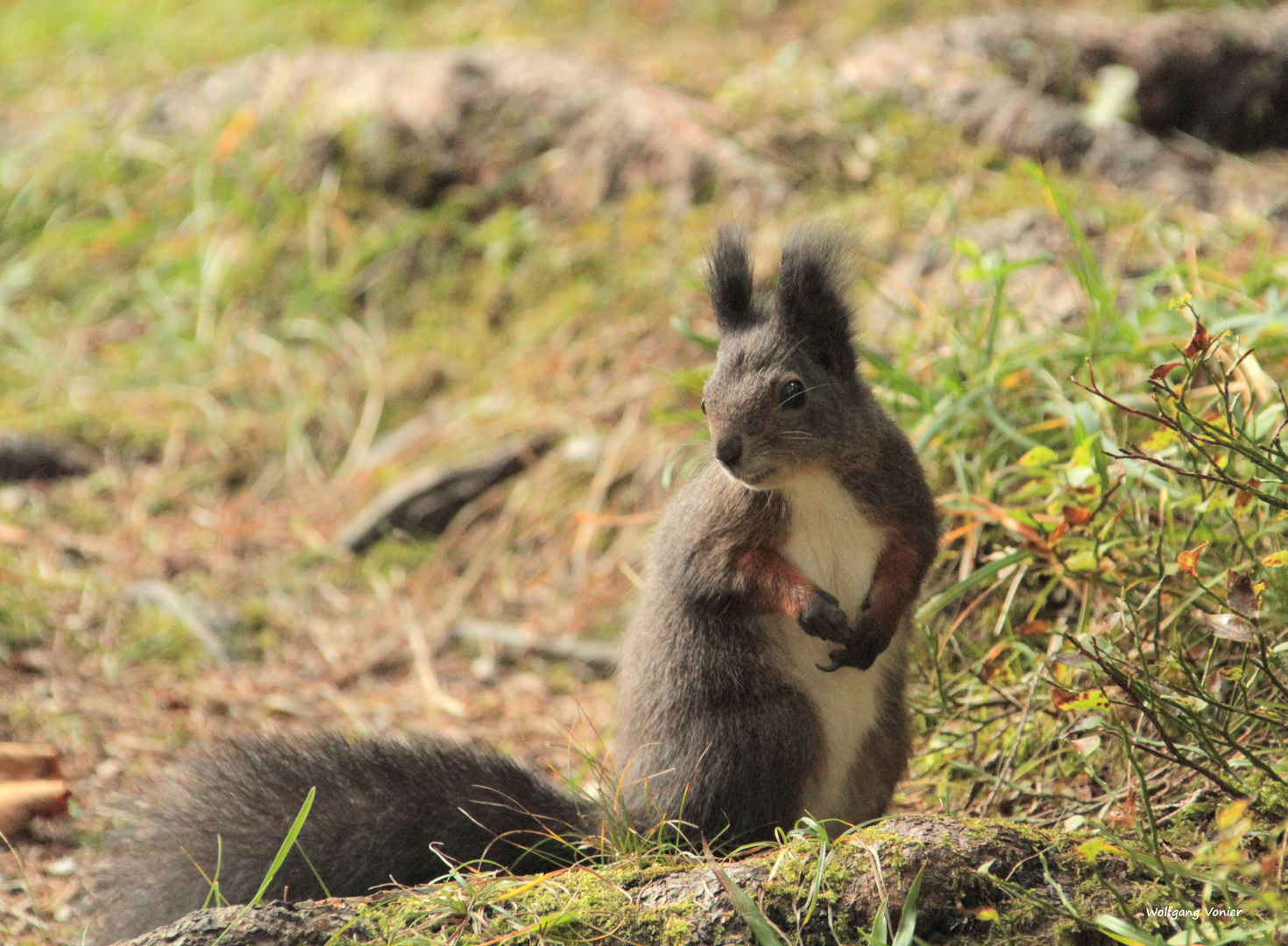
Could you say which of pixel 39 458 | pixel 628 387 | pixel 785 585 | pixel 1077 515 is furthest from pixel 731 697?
pixel 39 458

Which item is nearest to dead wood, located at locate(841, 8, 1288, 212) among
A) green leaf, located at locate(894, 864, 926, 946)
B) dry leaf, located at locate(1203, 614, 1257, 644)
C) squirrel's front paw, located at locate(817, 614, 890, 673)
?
squirrel's front paw, located at locate(817, 614, 890, 673)

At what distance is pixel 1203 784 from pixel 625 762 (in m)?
1.15

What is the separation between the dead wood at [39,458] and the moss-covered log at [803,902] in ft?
12.0

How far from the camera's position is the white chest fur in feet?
8.30

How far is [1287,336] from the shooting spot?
3105 mm

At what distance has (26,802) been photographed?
3.02m

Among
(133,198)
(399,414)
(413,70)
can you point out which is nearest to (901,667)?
(399,414)

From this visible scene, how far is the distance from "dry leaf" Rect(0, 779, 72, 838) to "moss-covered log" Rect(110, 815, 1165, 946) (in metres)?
1.27

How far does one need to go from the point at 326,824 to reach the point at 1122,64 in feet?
16.3

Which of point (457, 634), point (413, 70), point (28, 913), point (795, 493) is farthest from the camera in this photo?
point (413, 70)

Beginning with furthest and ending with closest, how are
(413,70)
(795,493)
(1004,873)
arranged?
(413,70)
(795,493)
(1004,873)

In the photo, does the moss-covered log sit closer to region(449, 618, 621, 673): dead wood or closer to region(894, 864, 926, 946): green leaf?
region(894, 864, 926, 946): green leaf

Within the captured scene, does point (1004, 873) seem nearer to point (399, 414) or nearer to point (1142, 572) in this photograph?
point (1142, 572)

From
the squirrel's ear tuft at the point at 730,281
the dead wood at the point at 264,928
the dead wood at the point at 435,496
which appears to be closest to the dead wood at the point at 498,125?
the dead wood at the point at 435,496
